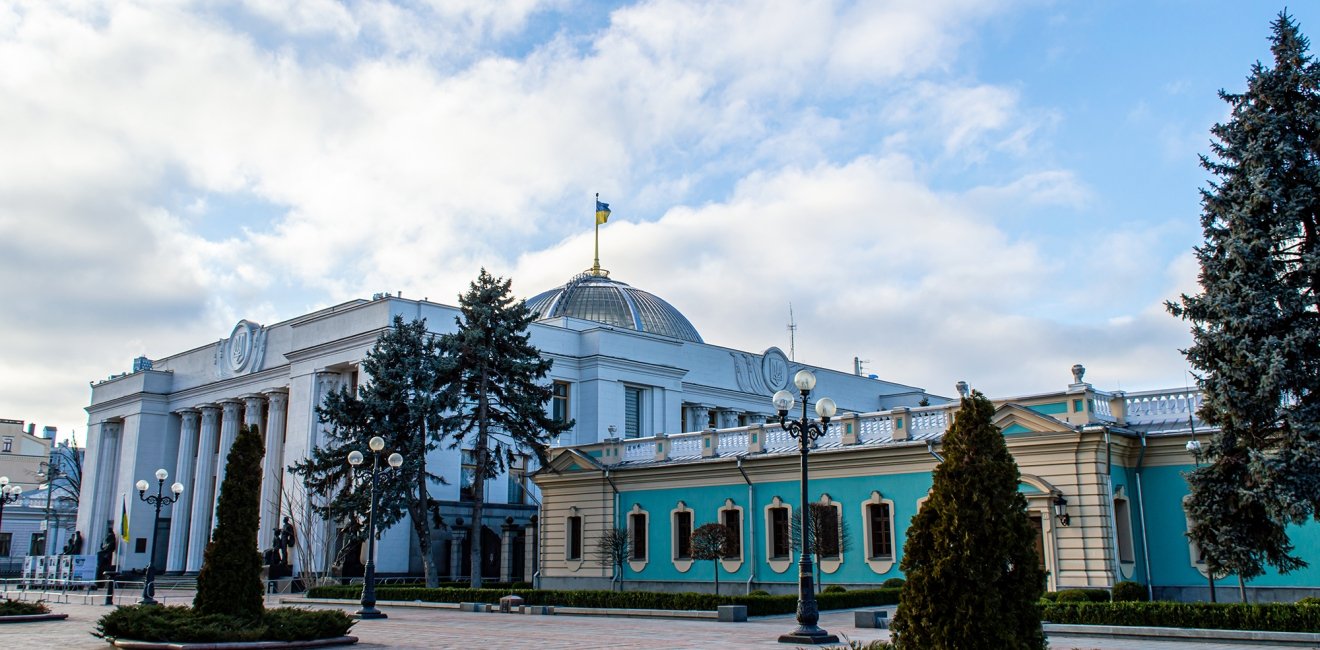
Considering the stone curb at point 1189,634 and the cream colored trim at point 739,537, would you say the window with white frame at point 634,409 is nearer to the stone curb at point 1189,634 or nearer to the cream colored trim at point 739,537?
the cream colored trim at point 739,537

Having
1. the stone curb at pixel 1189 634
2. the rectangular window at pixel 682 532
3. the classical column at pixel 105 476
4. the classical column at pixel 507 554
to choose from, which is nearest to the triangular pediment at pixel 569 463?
the rectangular window at pixel 682 532

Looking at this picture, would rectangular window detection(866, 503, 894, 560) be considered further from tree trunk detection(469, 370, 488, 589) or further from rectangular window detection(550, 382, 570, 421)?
rectangular window detection(550, 382, 570, 421)

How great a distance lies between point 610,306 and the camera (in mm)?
55406

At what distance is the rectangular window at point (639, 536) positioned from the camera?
3322 cm

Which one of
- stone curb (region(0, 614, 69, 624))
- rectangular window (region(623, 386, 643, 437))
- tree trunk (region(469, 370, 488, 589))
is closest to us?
stone curb (region(0, 614, 69, 624))

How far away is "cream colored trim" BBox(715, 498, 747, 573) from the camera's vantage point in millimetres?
30812

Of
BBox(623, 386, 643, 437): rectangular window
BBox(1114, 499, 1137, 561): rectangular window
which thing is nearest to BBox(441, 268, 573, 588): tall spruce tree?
BBox(623, 386, 643, 437): rectangular window

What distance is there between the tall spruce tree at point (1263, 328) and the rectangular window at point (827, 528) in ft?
33.6

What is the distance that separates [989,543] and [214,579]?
39.3 ft

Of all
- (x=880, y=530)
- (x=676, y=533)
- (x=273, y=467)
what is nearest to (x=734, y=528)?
(x=676, y=533)

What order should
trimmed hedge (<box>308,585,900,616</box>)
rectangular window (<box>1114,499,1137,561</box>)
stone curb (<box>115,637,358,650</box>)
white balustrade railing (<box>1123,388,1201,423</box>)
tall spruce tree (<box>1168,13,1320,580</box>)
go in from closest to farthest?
stone curb (<box>115,637,358,650</box>), tall spruce tree (<box>1168,13,1320,580</box>), trimmed hedge (<box>308,585,900,616</box>), rectangular window (<box>1114,499,1137,561</box>), white balustrade railing (<box>1123,388,1201,423</box>)

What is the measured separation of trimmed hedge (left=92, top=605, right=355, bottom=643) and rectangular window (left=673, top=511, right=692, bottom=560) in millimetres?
16272

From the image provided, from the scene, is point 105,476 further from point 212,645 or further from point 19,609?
Result: point 212,645

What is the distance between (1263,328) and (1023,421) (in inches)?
260
